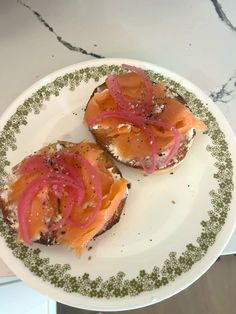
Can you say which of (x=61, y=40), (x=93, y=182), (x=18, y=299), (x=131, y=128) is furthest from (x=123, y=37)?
(x=18, y=299)

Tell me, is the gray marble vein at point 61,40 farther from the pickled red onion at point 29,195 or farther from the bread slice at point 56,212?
the pickled red onion at point 29,195

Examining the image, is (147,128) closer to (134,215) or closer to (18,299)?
(134,215)

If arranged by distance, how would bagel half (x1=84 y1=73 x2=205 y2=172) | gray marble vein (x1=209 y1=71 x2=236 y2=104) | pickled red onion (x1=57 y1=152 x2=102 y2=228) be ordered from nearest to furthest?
pickled red onion (x1=57 y1=152 x2=102 y2=228), bagel half (x1=84 y1=73 x2=205 y2=172), gray marble vein (x1=209 y1=71 x2=236 y2=104)

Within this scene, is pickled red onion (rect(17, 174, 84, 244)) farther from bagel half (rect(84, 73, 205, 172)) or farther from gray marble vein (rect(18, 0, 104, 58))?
gray marble vein (rect(18, 0, 104, 58))

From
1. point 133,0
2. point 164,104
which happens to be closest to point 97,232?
point 164,104

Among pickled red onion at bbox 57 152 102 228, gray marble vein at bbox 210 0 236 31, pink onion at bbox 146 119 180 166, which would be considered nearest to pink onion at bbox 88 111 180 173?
pink onion at bbox 146 119 180 166
